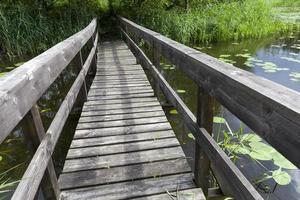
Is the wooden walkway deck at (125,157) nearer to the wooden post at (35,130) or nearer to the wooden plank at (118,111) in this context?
the wooden plank at (118,111)

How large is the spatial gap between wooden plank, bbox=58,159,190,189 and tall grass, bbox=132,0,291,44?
6.96 m

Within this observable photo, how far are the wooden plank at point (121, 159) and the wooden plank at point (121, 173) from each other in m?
0.05

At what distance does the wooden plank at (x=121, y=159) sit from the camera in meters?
1.99

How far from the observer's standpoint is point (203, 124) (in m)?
1.60

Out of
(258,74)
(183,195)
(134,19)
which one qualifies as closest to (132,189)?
(183,195)

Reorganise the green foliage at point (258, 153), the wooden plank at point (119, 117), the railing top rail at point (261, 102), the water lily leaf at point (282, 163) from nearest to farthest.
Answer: the railing top rail at point (261, 102) < the green foliage at point (258, 153) < the water lily leaf at point (282, 163) < the wooden plank at point (119, 117)

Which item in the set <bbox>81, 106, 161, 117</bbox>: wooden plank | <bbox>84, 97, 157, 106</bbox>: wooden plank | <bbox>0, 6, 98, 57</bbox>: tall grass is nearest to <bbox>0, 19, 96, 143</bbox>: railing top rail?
<bbox>81, 106, 161, 117</bbox>: wooden plank

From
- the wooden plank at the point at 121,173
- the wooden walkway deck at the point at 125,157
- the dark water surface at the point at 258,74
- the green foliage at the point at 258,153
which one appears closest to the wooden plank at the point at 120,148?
the wooden walkway deck at the point at 125,157

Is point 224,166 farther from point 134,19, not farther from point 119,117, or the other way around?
point 134,19

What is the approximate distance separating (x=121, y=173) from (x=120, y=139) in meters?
0.51

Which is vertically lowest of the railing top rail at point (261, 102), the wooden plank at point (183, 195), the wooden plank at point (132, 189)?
the wooden plank at point (183, 195)

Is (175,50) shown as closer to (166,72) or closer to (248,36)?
(166,72)

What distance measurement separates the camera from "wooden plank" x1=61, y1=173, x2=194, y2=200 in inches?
66.9

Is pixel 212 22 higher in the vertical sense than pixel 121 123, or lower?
higher
